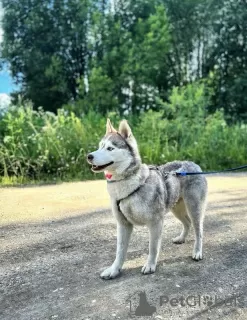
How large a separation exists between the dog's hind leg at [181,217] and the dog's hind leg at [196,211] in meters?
0.13

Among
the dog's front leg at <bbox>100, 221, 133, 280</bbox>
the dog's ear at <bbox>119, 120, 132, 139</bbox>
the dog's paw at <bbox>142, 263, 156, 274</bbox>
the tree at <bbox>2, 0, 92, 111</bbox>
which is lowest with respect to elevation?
the dog's paw at <bbox>142, 263, 156, 274</bbox>

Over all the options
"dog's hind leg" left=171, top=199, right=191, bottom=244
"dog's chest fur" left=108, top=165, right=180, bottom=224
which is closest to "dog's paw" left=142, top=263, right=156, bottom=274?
"dog's chest fur" left=108, top=165, right=180, bottom=224

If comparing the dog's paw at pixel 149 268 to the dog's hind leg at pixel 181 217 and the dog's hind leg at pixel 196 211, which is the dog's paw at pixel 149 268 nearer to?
the dog's hind leg at pixel 196 211

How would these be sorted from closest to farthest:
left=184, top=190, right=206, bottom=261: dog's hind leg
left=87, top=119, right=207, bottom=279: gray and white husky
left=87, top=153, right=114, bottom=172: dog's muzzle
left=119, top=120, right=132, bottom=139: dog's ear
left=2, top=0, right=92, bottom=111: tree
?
A: left=87, top=153, right=114, bottom=172: dog's muzzle
left=87, top=119, right=207, bottom=279: gray and white husky
left=119, top=120, right=132, bottom=139: dog's ear
left=184, top=190, right=206, bottom=261: dog's hind leg
left=2, top=0, right=92, bottom=111: tree

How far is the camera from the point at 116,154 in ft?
10.8

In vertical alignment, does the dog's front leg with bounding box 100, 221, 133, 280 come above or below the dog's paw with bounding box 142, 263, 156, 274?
above

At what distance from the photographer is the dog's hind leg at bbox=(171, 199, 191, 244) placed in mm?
4078

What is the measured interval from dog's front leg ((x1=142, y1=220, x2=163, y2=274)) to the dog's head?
0.54m

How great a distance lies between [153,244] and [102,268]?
0.52 metres

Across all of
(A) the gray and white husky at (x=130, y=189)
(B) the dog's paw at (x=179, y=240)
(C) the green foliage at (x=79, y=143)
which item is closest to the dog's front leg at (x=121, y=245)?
(A) the gray and white husky at (x=130, y=189)

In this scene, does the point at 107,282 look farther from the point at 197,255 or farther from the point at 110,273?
the point at 197,255

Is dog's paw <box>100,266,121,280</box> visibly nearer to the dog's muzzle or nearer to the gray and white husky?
the gray and white husky

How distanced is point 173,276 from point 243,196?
3.63 m

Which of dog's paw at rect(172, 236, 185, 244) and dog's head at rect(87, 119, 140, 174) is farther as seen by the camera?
dog's paw at rect(172, 236, 185, 244)
